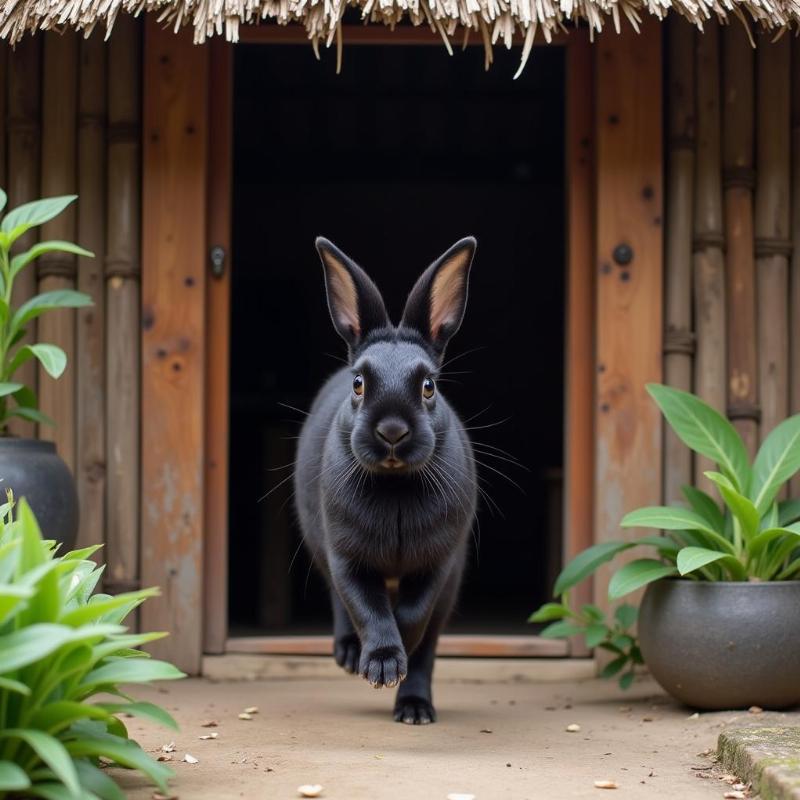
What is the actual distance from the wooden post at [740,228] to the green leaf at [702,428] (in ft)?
3.23

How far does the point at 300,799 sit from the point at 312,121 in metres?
7.90

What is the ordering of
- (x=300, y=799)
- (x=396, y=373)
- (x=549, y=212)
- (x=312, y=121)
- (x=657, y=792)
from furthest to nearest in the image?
(x=549, y=212) → (x=312, y=121) → (x=396, y=373) → (x=657, y=792) → (x=300, y=799)

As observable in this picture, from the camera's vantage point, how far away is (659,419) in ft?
20.9

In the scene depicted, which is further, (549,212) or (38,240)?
(549,212)

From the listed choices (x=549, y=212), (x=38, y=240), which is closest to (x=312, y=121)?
(x=549, y=212)

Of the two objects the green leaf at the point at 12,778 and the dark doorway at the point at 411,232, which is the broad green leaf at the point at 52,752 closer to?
the green leaf at the point at 12,778

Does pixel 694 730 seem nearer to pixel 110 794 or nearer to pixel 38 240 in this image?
pixel 110 794

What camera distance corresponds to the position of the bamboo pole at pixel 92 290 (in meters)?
6.43

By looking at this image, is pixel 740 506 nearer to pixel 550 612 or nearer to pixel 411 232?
pixel 550 612

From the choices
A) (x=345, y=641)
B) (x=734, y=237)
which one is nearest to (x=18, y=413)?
(x=345, y=641)

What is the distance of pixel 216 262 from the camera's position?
6566mm

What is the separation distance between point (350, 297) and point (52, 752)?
232 cm

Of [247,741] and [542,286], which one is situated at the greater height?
[542,286]

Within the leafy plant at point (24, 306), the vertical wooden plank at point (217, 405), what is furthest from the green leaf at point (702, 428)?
the leafy plant at point (24, 306)
